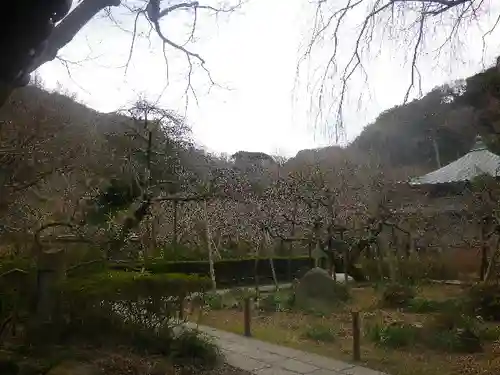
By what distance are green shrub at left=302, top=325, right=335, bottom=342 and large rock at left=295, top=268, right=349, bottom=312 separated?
242 centimetres

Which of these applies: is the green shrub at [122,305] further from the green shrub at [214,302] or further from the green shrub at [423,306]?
the green shrub at [423,306]

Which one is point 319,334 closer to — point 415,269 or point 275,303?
point 275,303

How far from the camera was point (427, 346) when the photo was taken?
690cm

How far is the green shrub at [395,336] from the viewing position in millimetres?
6820

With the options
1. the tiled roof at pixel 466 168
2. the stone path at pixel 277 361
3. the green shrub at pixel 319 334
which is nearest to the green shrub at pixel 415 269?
the tiled roof at pixel 466 168

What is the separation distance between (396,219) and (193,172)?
6582 mm


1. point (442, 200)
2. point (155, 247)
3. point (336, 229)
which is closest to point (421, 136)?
point (442, 200)

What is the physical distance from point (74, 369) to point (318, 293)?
6487 millimetres

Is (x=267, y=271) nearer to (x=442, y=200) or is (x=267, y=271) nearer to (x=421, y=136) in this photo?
(x=442, y=200)

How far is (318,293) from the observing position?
35.0 ft

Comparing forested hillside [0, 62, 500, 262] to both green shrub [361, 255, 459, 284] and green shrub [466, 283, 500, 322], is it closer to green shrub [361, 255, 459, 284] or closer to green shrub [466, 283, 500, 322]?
green shrub [361, 255, 459, 284]

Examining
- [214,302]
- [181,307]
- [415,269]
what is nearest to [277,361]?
[181,307]

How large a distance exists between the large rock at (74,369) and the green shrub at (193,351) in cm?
97

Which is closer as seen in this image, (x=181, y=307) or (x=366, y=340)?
(x=181, y=307)
